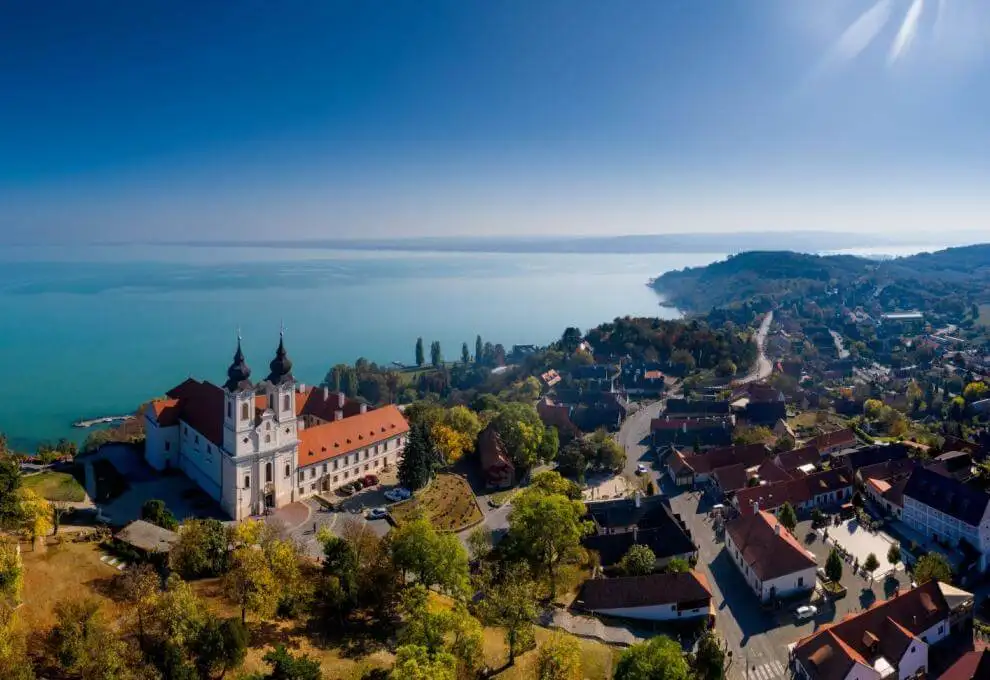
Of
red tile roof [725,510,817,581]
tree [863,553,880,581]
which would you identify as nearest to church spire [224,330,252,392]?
red tile roof [725,510,817,581]

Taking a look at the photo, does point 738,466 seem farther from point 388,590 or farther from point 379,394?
point 379,394

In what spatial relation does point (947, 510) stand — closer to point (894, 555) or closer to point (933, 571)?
point (894, 555)

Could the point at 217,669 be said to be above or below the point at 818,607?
above

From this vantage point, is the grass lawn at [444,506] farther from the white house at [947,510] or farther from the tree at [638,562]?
the white house at [947,510]

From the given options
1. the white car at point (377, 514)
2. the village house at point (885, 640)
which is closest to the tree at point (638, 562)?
the village house at point (885, 640)

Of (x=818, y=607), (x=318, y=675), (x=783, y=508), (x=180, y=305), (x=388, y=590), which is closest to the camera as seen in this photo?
(x=318, y=675)

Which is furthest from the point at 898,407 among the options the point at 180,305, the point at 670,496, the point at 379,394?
the point at 180,305

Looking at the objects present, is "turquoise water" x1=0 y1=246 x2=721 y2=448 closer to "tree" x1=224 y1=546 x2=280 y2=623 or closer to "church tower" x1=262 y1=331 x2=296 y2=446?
"church tower" x1=262 y1=331 x2=296 y2=446
